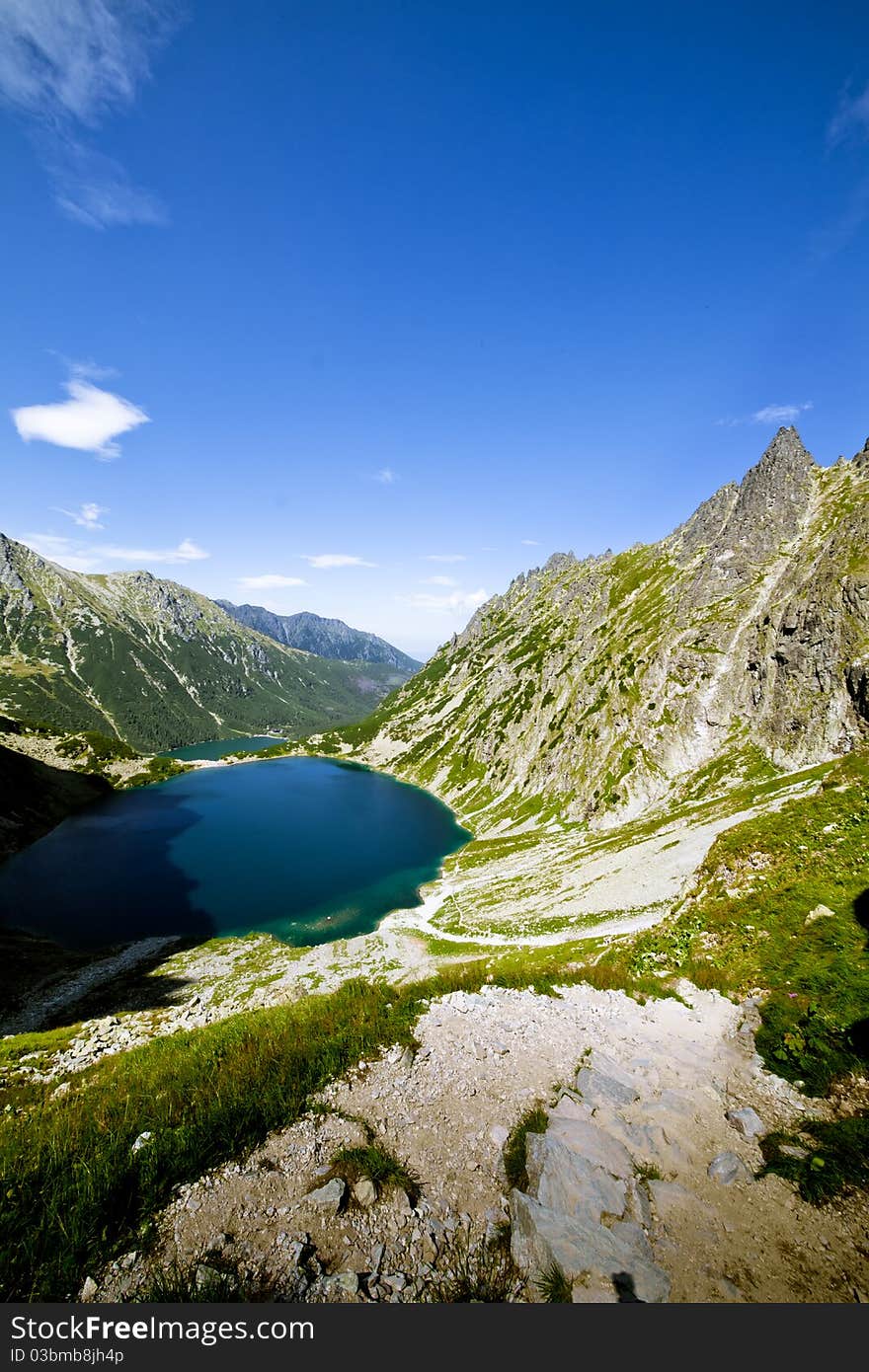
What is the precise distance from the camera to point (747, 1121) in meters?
12.1

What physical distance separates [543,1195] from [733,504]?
602ft

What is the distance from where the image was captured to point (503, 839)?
115m

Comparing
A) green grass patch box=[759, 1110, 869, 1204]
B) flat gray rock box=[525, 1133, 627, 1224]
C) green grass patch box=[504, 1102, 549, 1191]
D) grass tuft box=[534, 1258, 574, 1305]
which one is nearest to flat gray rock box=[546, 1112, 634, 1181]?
flat gray rock box=[525, 1133, 627, 1224]

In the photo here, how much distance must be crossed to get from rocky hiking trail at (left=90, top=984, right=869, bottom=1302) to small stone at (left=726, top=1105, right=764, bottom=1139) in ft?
0.13

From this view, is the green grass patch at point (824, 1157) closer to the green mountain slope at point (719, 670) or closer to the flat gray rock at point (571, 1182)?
the flat gray rock at point (571, 1182)

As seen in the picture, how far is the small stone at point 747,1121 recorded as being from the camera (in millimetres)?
11875

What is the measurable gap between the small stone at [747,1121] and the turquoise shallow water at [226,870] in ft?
228

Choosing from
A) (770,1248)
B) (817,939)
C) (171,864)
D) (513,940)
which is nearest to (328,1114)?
(770,1248)

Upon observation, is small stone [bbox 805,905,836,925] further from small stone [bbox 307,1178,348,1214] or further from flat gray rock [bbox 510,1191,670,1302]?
small stone [bbox 307,1178,348,1214]

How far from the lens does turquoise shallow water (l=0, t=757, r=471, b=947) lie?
8012cm

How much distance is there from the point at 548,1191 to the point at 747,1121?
5788mm

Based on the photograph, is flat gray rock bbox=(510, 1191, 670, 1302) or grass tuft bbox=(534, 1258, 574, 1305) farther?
flat gray rock bbox=(510, 1191, 670, 1302)

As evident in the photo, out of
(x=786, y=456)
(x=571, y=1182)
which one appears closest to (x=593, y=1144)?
(x=571, y=1182)

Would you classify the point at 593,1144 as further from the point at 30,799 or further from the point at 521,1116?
the point at 30,799
